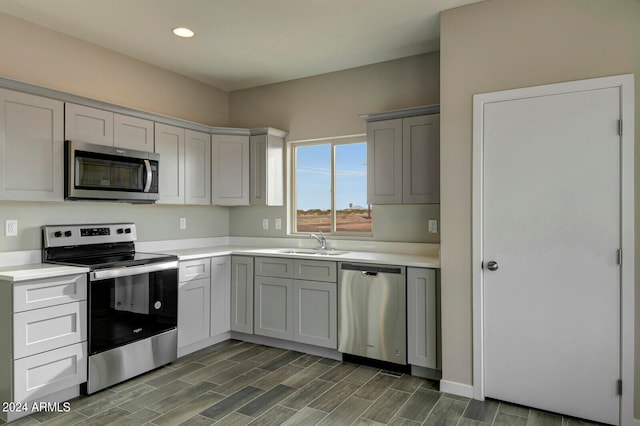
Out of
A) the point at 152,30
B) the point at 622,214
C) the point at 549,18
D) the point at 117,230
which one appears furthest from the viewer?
the point at 117,230

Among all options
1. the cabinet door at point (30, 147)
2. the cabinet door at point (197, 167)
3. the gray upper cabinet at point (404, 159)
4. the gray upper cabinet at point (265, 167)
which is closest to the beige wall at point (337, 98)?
the gray upper cabinet at point (265, 167)

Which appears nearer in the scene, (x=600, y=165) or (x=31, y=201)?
(x=600, y=165)

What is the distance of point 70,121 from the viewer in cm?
296

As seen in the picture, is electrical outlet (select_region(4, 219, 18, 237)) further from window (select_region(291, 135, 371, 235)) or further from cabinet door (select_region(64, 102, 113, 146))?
window (select_region(291, 135, 371, 235))

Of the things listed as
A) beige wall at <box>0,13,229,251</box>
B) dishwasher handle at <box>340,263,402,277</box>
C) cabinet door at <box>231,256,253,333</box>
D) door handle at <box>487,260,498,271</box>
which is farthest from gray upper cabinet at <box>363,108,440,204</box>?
beige wall at <box>0,13,229,251</box>

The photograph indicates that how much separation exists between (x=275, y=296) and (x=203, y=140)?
1.70 metres

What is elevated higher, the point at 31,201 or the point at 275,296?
the point at 31,201

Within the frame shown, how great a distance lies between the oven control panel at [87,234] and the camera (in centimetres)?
307

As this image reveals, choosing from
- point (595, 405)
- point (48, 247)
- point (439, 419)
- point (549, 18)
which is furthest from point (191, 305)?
point (549, 18)

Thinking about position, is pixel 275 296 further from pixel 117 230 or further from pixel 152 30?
pixel 152 30

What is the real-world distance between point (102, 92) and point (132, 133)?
498 millimetres

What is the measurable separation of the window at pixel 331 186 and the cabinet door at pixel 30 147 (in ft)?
7.39

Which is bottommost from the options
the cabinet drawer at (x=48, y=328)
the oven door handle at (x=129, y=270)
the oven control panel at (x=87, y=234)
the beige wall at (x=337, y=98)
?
the cabinet drawer at (x=48, y=328)

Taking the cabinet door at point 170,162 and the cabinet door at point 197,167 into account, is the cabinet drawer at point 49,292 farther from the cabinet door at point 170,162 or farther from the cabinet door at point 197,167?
the cabinet door at point 197,167
